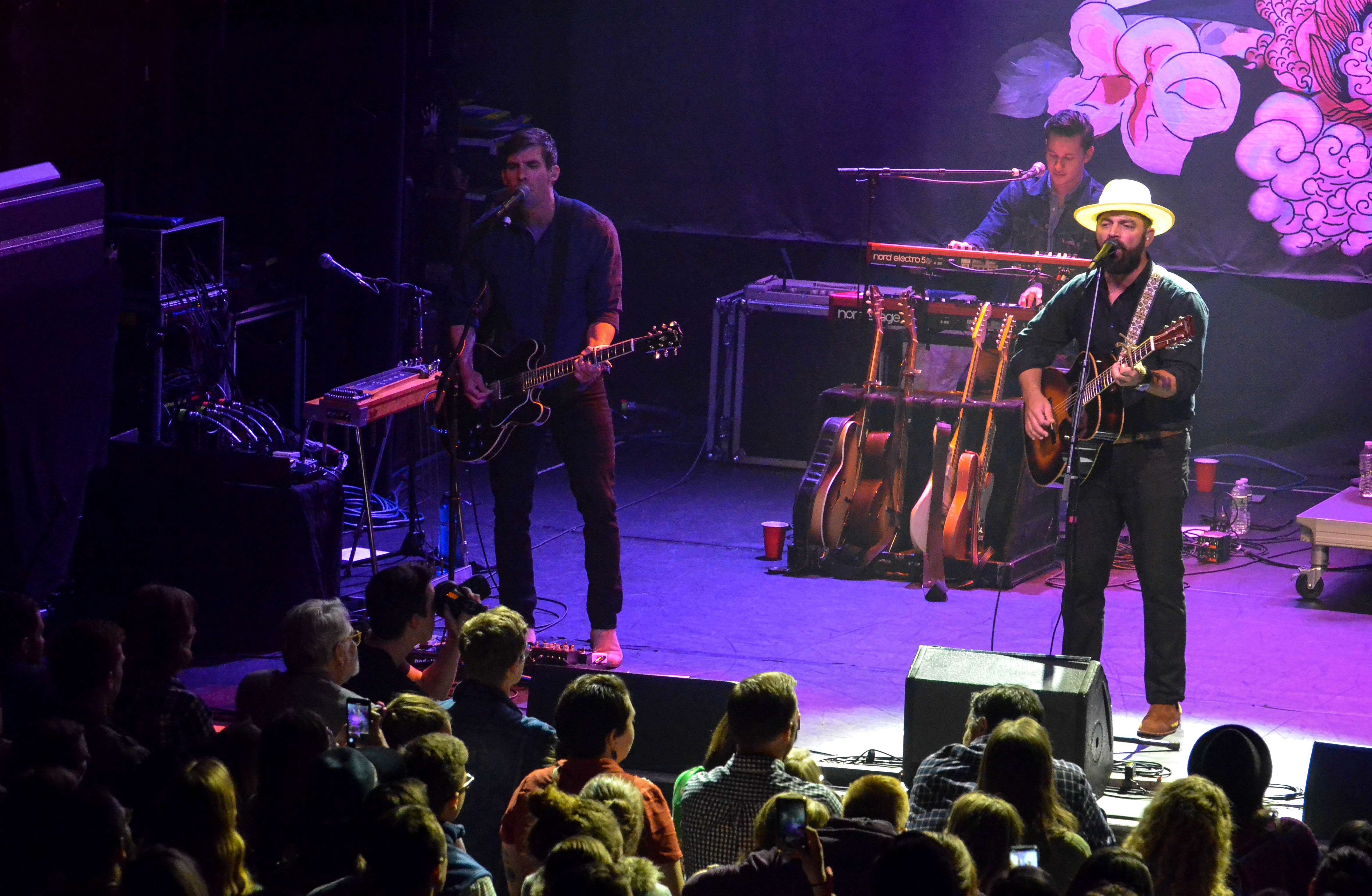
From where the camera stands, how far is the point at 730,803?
4.32 m

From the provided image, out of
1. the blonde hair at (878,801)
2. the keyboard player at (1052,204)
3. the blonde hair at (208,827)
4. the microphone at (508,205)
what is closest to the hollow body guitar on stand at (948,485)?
the keyboard player at (1052,204)

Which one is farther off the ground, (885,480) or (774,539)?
(885,480)

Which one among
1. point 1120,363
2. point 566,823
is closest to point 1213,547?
point 1120,363

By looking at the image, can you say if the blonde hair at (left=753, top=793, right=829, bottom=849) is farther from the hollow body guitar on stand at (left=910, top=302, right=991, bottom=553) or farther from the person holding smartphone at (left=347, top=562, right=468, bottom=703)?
the hollow body guitar on stand at (left=910, top=302, right=991, bottom=553)

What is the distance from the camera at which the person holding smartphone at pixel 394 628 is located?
17.6ft

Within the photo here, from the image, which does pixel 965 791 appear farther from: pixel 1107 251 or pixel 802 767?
pixel 1107 251

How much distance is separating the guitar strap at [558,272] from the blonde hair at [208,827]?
156 inches

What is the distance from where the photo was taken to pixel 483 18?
43.3 feet

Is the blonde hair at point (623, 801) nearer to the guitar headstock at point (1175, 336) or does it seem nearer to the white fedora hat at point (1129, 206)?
the guitar headstock at point (1175, 336)

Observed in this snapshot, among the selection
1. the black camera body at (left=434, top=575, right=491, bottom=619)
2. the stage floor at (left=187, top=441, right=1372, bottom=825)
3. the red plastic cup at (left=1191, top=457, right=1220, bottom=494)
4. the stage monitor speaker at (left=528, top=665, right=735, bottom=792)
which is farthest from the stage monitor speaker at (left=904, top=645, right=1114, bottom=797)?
the red plastic cup at (left=1191, top=457, right=1220, bottom=494)

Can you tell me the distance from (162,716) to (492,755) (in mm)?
1016

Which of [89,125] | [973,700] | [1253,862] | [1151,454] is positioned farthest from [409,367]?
[1253,862]

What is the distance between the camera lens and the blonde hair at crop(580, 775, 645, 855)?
3877 mm

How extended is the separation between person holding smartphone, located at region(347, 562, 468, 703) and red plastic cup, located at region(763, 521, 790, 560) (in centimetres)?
418
